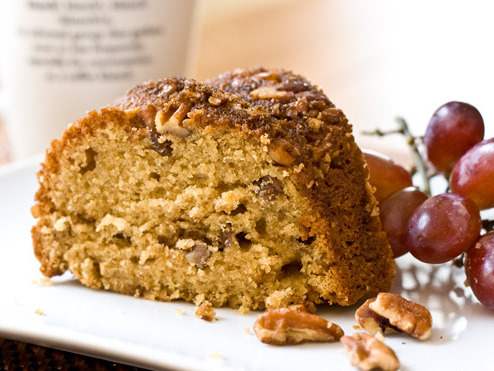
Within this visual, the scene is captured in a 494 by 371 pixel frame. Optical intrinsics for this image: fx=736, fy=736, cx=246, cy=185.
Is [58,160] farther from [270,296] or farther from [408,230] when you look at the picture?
[408,230]

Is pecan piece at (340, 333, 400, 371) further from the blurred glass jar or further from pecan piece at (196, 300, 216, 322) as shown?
the blurred glass jar

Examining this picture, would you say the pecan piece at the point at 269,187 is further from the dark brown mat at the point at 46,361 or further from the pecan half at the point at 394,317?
the dark brown mat at the point at 46,361

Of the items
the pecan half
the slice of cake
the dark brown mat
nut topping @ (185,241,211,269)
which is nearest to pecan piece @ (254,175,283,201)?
the slice of cake

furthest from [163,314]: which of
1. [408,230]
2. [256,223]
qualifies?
[408,230]

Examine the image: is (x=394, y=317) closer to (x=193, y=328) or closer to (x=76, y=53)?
(x=193, y=328)

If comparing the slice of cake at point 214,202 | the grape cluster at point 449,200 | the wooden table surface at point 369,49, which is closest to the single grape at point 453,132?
the grape cluster at point 449,200

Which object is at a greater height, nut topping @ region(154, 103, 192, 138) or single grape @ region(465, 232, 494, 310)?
nut topping @ region(154, 103, 192, 138)
